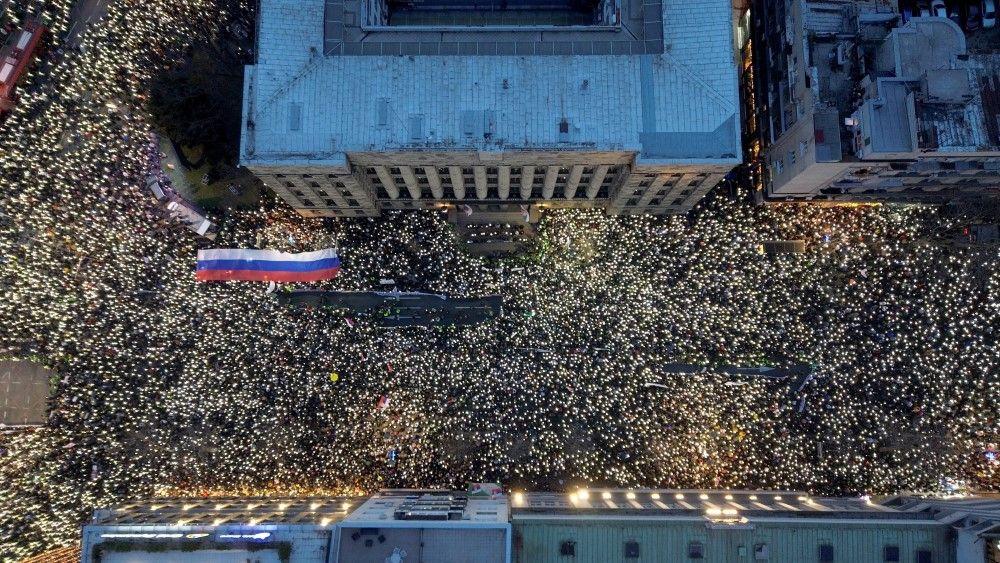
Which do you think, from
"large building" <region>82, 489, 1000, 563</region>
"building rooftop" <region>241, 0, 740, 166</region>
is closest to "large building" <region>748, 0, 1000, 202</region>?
"building rooftop" <region>241, 0, 740, 166</region>

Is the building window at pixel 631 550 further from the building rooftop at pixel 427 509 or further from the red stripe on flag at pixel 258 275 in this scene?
the red stripe on flag at pixel 258 275

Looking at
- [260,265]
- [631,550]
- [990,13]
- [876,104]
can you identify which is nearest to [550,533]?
[631,550]

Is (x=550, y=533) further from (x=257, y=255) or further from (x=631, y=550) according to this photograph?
(x=257, y=255)

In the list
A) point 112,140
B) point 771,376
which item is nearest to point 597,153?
point 771,376

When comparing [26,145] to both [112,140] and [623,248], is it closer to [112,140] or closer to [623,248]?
[112,140]

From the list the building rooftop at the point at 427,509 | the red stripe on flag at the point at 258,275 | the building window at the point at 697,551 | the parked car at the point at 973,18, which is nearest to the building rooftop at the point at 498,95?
the red stripe on flag at the point at 258,275
